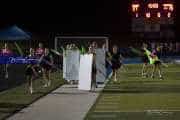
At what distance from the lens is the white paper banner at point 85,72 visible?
83.4 ft

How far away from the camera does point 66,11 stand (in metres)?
73.8

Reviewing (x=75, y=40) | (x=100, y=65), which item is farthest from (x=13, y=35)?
(x=100, y=65)

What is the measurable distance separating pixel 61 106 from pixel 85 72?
6.56 meters

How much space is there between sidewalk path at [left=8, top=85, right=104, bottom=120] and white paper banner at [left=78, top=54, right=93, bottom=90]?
58 centimetres

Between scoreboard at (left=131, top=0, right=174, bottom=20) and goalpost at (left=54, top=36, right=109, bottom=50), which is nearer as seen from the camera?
goalpost at (left=54, top=36, right=109, bottom=50)

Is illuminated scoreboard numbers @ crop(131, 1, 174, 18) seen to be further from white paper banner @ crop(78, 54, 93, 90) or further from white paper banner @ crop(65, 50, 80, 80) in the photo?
white paper banner @ crop(78, 54, 93, 90)

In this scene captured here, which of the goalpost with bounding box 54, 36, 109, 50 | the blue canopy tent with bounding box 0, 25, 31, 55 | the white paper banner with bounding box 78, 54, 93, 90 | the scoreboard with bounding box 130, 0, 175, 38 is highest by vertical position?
the scoreboard with bounding box 130, 0, 175, 38

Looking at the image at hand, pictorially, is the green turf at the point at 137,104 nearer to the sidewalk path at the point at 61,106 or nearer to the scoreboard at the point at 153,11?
the sidewalk path at the point at 61,106

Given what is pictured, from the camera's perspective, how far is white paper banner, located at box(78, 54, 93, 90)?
2541 cm

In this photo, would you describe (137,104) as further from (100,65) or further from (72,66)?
(100,65)

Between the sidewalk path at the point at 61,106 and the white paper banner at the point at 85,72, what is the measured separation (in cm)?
58

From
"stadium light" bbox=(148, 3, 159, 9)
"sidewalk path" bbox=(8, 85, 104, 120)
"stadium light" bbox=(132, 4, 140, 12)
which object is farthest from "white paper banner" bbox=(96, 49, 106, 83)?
"stadium light" bbox=(132, 4, 140, 12)

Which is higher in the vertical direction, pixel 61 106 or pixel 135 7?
pixel 135 7

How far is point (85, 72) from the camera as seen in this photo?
84.0ft
